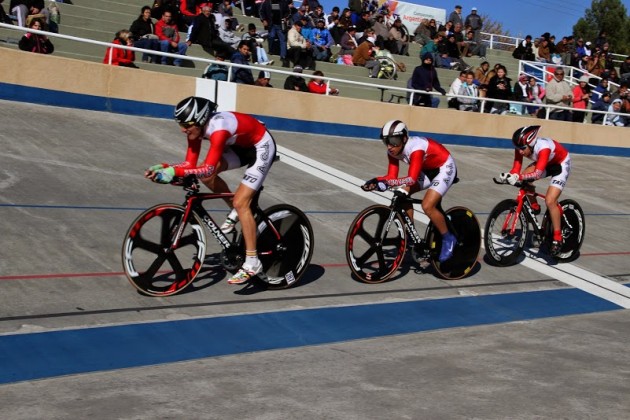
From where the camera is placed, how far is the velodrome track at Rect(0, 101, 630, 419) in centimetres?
495

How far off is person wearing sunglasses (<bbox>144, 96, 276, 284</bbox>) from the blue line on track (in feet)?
2.28

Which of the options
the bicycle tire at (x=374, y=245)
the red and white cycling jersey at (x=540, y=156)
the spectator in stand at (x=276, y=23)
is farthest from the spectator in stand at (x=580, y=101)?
the bicycle tire at (x=374, y=245)

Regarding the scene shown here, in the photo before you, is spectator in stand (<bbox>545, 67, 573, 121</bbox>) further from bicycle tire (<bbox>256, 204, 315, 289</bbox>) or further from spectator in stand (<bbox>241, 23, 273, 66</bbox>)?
bicycle tire (<bbox>256, 204, 315, 289</bbox>)

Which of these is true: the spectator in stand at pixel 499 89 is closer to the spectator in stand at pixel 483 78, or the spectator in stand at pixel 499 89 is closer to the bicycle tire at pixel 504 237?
the spectator in stand at pixel 483 78

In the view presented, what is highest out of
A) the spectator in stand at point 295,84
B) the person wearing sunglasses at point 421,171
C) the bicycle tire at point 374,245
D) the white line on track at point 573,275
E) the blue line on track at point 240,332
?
the spectator in stand at point 295,84

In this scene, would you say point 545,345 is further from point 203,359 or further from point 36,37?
point 36,37

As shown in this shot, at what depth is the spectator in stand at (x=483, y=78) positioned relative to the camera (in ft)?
63.8

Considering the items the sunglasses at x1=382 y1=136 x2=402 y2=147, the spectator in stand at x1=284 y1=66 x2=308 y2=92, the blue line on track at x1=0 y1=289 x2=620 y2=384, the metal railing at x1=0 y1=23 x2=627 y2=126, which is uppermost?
the metal railing at x1=0 y1=23 x2=627 y2=126

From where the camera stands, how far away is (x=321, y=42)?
19812mm

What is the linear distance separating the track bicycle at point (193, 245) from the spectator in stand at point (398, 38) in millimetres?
15340

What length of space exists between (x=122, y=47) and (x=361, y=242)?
291 inches

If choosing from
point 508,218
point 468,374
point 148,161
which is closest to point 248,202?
point 468,374

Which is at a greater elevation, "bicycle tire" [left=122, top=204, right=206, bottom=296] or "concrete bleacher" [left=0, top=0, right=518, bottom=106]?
"concrete bleacher" [left=0, top=0, right=518, bottom=106]

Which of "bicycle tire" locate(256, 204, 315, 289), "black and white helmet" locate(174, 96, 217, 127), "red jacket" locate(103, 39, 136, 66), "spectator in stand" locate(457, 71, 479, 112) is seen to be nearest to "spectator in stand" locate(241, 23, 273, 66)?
"red jacket" locate(103, 39, 136, 66)
